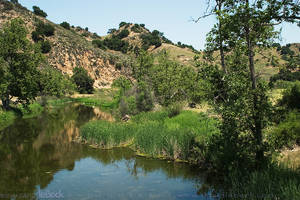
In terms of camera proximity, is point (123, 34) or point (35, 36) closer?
point (35, 36)

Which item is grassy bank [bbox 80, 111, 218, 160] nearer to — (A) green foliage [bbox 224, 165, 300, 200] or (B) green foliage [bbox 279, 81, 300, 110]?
(A) green foliage [bbox 224, 165, 300, 200]

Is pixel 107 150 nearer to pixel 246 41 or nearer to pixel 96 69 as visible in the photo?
pixel 246 41

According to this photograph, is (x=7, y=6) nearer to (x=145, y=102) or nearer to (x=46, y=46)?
(x=46, y=46)

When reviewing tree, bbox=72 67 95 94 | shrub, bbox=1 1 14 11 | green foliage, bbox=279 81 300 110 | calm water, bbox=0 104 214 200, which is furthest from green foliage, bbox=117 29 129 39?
green foliage, bbox=279 81 300 110

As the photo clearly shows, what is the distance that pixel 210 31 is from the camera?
1052 cm

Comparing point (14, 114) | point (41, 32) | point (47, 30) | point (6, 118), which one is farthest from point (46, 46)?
point (6, 118)

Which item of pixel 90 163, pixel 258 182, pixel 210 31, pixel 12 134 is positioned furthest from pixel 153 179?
pixel 12 134

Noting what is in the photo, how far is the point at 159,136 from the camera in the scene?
16.6 metres

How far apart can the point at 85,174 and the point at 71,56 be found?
84618 millimetres

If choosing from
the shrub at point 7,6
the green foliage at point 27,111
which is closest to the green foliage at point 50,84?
the green foliage at point 27,111

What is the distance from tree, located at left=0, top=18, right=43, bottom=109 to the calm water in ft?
59.7

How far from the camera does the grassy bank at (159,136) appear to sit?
607 inches

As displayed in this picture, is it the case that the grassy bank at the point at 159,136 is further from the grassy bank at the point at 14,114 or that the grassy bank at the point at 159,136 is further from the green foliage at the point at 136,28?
the green foliage at the point at 136,28

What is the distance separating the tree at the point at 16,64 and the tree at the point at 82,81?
42486 mm
